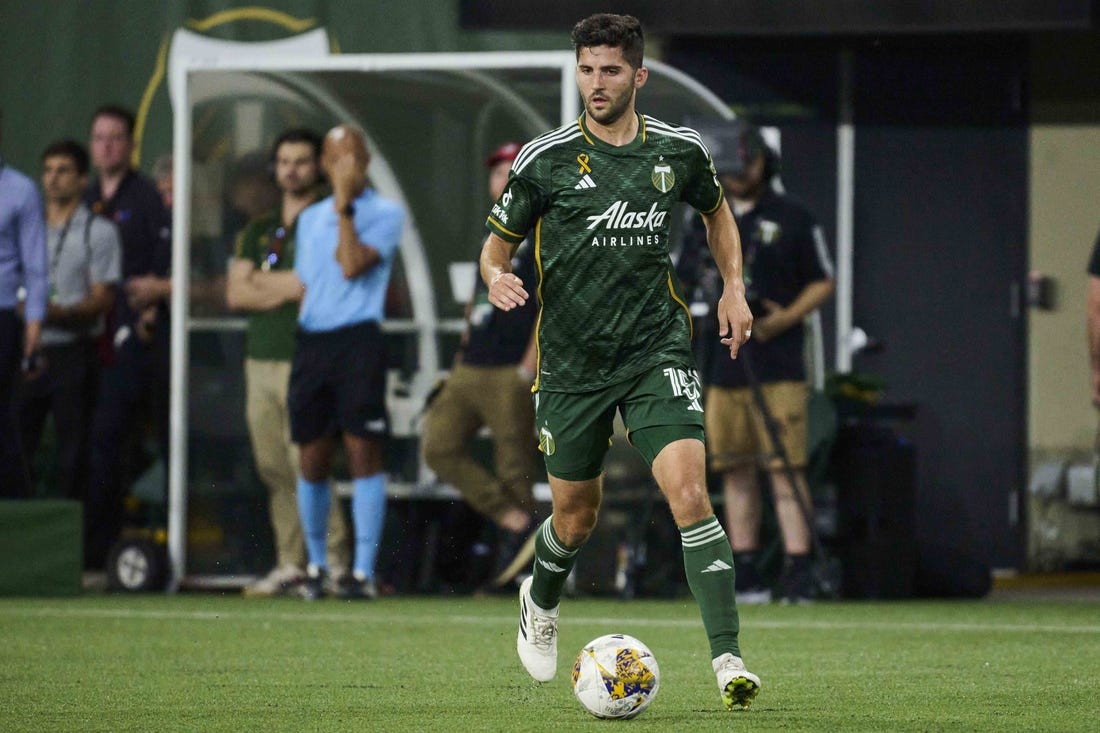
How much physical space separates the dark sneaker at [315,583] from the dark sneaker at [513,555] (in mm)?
1024

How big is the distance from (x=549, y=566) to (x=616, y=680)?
2.90ft

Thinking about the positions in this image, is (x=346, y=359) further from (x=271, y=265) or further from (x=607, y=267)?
(x=607, y=267)

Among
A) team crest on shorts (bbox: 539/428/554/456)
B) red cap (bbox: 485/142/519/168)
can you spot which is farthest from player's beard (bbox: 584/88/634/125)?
red cap (bbox: 485/142/519/168)

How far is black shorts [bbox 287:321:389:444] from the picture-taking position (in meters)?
11.9

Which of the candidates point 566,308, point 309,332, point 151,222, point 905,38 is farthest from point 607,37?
point 905,38

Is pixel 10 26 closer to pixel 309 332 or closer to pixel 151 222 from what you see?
pixel 151 222

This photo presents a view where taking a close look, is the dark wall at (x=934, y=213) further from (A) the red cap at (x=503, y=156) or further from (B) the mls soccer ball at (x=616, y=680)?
(B) the mls soccer ball at (x=616, y=680)

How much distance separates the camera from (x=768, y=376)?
11781mm

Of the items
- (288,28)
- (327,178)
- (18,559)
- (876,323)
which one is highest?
(288,28)

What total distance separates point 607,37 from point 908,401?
841 centimetres

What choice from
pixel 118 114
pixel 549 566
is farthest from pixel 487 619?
pixel 118 114

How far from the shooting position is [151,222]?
13.2 m

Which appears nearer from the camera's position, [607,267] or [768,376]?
[607,267]

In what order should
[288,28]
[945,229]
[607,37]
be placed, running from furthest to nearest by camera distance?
[945,229], [288,28], [607,37]
